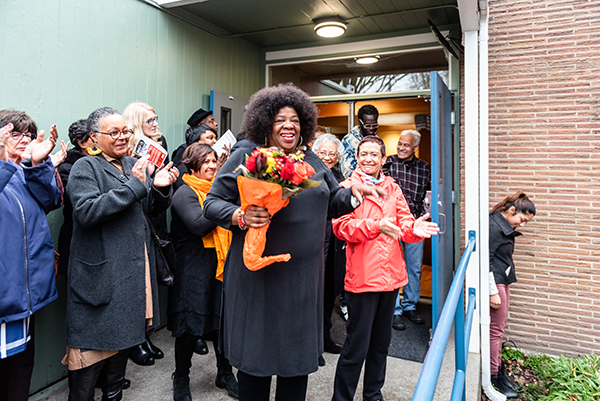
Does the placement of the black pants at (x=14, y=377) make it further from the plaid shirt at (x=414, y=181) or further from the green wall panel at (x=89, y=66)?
the plaid shirt at (x=414, y=181)

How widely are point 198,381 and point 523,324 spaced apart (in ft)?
12.8

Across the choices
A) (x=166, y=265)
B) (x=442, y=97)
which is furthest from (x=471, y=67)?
(x=166, y=265)

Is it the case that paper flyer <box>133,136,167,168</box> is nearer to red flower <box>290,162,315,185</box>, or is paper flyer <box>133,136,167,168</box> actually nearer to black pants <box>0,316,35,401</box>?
black pants <box>0,316,35,401</box>

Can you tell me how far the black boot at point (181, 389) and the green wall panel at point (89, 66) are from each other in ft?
3.39

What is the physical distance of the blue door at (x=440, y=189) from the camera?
3.41 meters

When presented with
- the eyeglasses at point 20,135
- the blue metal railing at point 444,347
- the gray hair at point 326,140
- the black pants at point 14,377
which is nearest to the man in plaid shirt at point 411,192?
the gray hair at point 326,140

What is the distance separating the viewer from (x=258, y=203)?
1.43m

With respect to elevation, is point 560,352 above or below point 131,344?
below

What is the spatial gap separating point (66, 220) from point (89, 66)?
1.39 m

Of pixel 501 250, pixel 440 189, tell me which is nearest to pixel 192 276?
pixel 440 189

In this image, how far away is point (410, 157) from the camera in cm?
447

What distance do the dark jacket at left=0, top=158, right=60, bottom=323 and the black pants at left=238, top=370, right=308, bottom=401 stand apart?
114 centimetres

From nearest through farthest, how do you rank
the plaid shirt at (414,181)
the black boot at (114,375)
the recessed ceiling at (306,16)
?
the black boot at (114,375)
the recessed ceiling at (306,16)
the plaid shirt at (414,181)

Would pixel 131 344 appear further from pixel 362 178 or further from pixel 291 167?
pixel 362 178
